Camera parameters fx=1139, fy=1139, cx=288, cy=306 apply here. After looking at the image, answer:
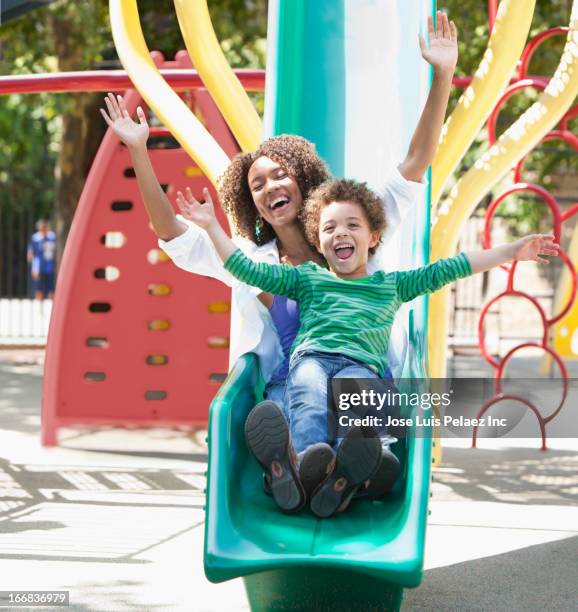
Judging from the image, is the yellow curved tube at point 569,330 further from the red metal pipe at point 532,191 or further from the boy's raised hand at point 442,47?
the boy's raised hand at point 442,47

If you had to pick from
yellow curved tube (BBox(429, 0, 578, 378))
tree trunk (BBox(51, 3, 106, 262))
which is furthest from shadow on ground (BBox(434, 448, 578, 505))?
tree trunk (BBox(51, 3, 106, 262))

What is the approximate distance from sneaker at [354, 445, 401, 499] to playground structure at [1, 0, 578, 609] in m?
0.04

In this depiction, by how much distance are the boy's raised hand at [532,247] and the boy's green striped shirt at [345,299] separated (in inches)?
8.6

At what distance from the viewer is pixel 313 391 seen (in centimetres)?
355

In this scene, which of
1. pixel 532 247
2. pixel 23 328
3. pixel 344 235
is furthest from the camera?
pixel 23 328

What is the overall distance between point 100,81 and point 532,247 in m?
3.68

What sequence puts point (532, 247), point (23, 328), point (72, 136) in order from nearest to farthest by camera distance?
point (532, 247), point (72, 136), point (23, 328)

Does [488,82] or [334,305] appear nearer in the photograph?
[334,305]

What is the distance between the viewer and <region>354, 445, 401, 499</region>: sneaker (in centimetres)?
355

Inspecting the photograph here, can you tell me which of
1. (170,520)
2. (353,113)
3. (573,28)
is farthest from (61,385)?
(573,28)

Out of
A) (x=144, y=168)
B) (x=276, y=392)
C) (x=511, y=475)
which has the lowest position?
(x=511, y=475)

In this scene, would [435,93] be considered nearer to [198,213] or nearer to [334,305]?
[334,305]

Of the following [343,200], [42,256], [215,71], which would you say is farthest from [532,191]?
[42,256]

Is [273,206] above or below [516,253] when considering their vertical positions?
above
